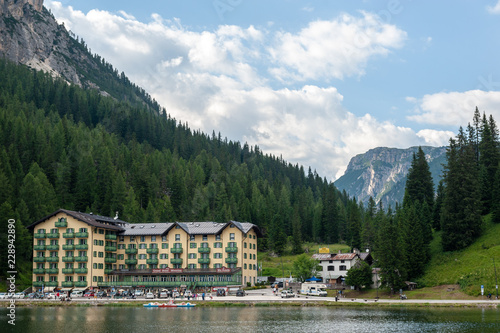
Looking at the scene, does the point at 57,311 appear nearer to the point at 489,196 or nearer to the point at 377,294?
the point at 377,294

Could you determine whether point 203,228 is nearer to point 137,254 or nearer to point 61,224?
point 137,254

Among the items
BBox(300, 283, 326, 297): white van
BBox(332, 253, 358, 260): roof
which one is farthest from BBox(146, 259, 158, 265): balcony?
BBox(332, 253, 358, 260): roof

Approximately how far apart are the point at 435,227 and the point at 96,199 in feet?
328

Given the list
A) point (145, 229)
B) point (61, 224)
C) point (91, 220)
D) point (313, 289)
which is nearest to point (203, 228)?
point (145, 229)

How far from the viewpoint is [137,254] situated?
135 m

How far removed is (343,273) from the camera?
133250 mm

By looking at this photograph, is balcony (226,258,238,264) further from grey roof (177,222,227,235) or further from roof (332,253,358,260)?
roof (332,253,358,260)

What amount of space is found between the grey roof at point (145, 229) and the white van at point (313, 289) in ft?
123

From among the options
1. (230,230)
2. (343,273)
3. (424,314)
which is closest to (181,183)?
(230,230)

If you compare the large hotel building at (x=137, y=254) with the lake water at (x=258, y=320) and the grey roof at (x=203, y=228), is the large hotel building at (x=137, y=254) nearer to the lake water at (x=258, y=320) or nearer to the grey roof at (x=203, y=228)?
the grey roof at (x=203, y=228)

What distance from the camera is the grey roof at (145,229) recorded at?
133750 mm

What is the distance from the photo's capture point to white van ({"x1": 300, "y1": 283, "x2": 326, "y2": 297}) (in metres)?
111

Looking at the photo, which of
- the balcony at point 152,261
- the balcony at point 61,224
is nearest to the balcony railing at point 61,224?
the balcony at point 61,224

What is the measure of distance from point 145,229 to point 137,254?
6.67 metres
